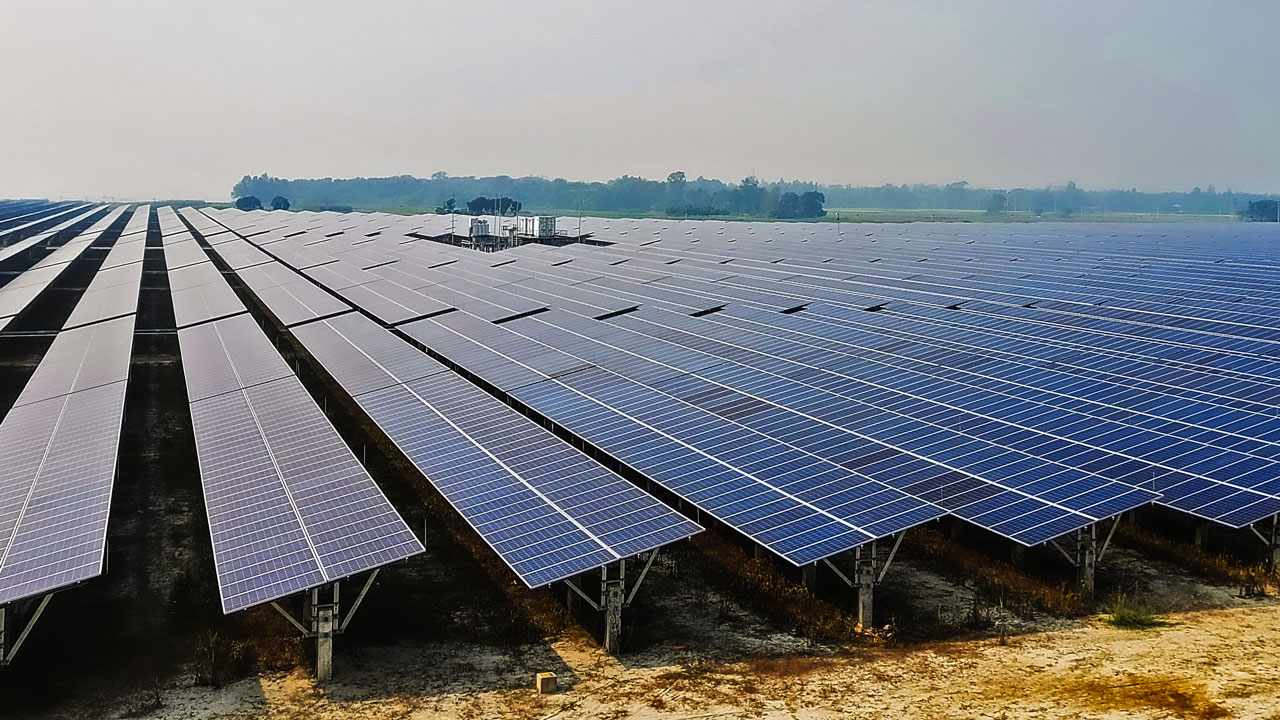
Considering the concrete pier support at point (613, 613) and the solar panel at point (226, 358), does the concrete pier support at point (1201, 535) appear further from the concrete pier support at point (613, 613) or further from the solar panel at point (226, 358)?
the solar panel at point (226, 358)

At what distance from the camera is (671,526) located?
56.7 feet

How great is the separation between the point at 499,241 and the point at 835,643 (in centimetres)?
8513

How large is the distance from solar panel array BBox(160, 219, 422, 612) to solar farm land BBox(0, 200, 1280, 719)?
0.32ft

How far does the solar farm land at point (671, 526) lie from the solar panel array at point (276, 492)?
10 centimetres

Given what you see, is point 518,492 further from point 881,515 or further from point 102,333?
point 102,333

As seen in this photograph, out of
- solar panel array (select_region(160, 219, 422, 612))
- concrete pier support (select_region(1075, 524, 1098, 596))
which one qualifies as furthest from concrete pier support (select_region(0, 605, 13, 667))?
concrete pier support (select_region(1075, 524, 1098, 596))

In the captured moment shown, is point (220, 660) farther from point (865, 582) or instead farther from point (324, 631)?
point (865, 582)

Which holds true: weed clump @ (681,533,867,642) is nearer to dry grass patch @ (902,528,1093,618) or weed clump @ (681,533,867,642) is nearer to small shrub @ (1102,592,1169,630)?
dry grass patch @ (902,528,1093,618)

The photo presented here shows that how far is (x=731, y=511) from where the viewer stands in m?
18.5

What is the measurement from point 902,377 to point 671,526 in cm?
1287

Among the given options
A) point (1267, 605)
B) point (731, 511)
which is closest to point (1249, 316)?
point (1267, 605)

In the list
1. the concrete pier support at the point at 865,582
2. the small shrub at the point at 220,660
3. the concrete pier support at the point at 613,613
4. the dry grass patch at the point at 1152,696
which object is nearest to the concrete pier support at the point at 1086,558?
the dry grass patch at the point at 1152,696

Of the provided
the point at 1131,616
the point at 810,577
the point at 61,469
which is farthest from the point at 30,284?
the point at 1131,616

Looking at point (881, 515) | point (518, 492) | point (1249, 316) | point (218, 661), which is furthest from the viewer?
point (1249, 316)
